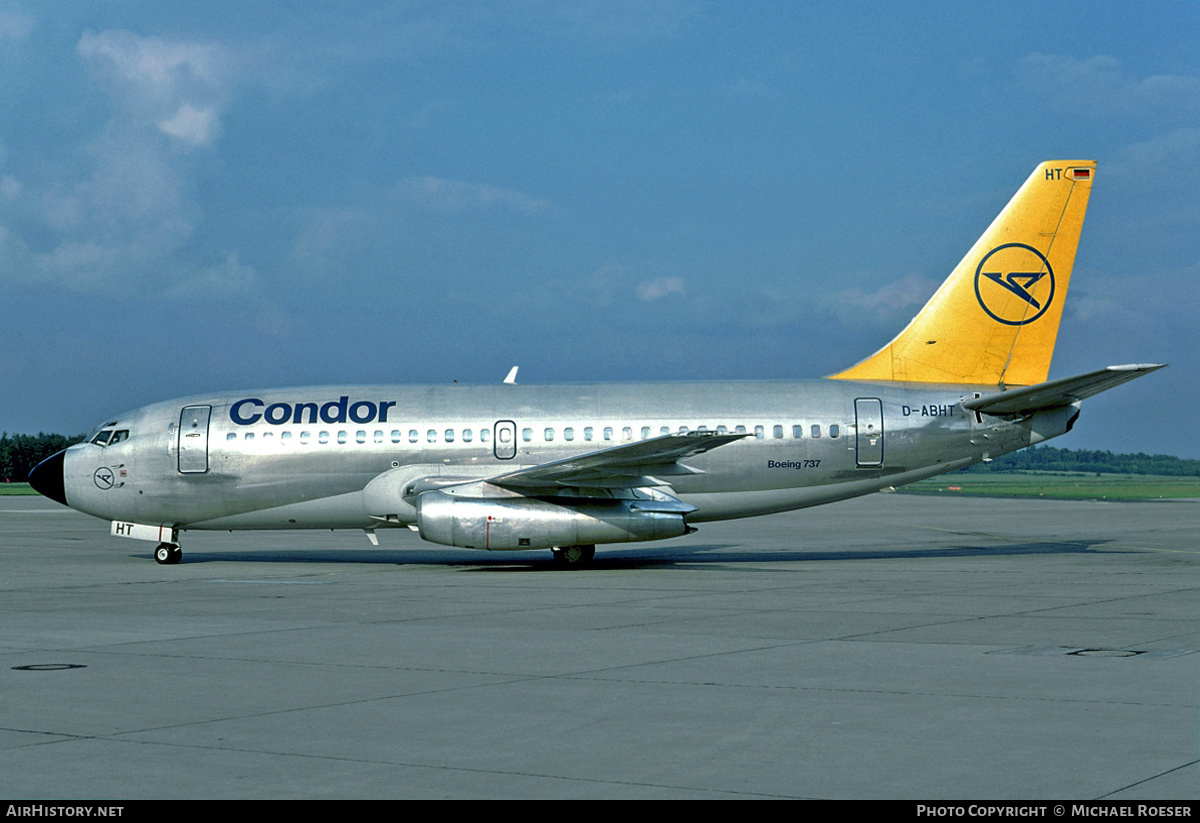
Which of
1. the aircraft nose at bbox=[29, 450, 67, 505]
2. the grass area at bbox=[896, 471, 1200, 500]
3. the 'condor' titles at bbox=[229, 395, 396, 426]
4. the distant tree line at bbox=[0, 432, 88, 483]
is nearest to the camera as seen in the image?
the 'condor' titles at bbox=[229, 395, 396, 426]

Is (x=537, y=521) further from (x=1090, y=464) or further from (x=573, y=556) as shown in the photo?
(x=1090, y=464)

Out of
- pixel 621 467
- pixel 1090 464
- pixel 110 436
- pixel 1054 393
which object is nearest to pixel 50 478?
pixel 110 436

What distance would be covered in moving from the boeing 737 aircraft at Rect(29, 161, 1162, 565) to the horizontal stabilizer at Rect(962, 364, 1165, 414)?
65 mm

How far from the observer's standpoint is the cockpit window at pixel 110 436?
26734 millimetres

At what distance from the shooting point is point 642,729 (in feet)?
27.9

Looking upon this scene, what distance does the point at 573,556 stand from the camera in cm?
2494

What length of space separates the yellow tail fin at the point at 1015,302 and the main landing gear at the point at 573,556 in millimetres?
7018

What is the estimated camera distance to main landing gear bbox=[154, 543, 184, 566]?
1036 inches

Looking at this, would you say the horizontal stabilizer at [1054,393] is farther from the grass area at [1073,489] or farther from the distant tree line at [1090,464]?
the distant tree line at [1090,464]

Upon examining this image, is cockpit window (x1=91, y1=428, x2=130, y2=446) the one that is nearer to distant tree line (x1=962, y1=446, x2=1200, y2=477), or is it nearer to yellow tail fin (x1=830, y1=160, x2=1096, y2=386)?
yellow tail fin (x1=830, y1=160, x2=1096, y2=386)

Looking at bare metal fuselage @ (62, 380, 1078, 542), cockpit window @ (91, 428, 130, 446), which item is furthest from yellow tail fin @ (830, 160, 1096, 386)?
cockpit window @ (91, 428, 130, 446)

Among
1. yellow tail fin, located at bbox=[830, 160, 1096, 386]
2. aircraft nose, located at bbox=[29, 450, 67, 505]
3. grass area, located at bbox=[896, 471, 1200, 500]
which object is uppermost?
yellow tail fin, located at bbox=[830, 160, 1096, 386]
